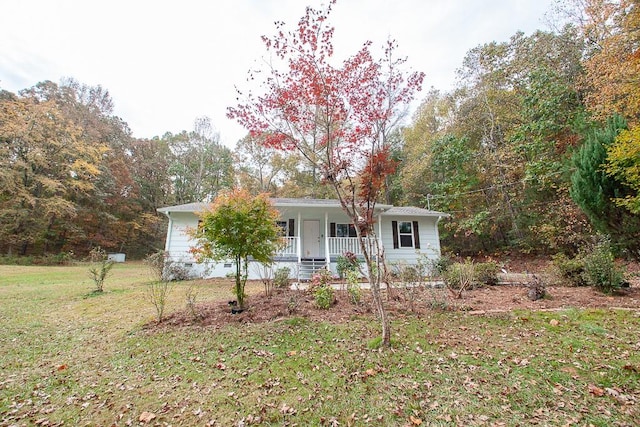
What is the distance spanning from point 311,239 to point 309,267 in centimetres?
185

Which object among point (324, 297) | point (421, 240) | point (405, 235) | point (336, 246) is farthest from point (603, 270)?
point (336, 246)

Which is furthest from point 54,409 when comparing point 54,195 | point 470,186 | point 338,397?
point 54,195

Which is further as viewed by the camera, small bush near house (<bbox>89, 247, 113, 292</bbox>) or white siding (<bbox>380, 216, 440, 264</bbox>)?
white siding (<bbox>380, 216, 440, 264</bbox>)

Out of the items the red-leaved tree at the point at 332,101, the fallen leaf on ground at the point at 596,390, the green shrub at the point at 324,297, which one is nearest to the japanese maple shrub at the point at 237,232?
the green shrub at the point at 324,297

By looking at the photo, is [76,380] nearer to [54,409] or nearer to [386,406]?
[54,409]

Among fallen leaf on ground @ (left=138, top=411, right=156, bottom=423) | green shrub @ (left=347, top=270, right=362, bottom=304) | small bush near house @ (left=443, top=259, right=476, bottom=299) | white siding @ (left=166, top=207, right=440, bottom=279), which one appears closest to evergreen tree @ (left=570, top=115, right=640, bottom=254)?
small bush near house @ (left=443, top=259, right=476, bottom=299)

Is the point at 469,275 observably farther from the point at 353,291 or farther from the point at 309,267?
the point at 309,267

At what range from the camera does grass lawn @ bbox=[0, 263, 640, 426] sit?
2650 mm

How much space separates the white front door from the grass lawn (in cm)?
831

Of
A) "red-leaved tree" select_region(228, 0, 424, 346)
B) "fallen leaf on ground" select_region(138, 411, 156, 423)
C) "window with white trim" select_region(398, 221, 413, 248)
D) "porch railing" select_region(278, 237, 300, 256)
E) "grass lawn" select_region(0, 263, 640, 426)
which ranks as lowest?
"fallen leaf on ground" select_region(138, 411, 156, 423)

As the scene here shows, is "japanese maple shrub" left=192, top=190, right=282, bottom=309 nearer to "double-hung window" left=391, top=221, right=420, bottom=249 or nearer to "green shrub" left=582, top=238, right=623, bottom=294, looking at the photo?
"green shrub" left=582, top=238, right=623, bottom=294

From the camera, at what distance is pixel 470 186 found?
1794cm

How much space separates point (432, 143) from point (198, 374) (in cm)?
1915

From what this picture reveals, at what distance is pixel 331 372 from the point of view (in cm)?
344
